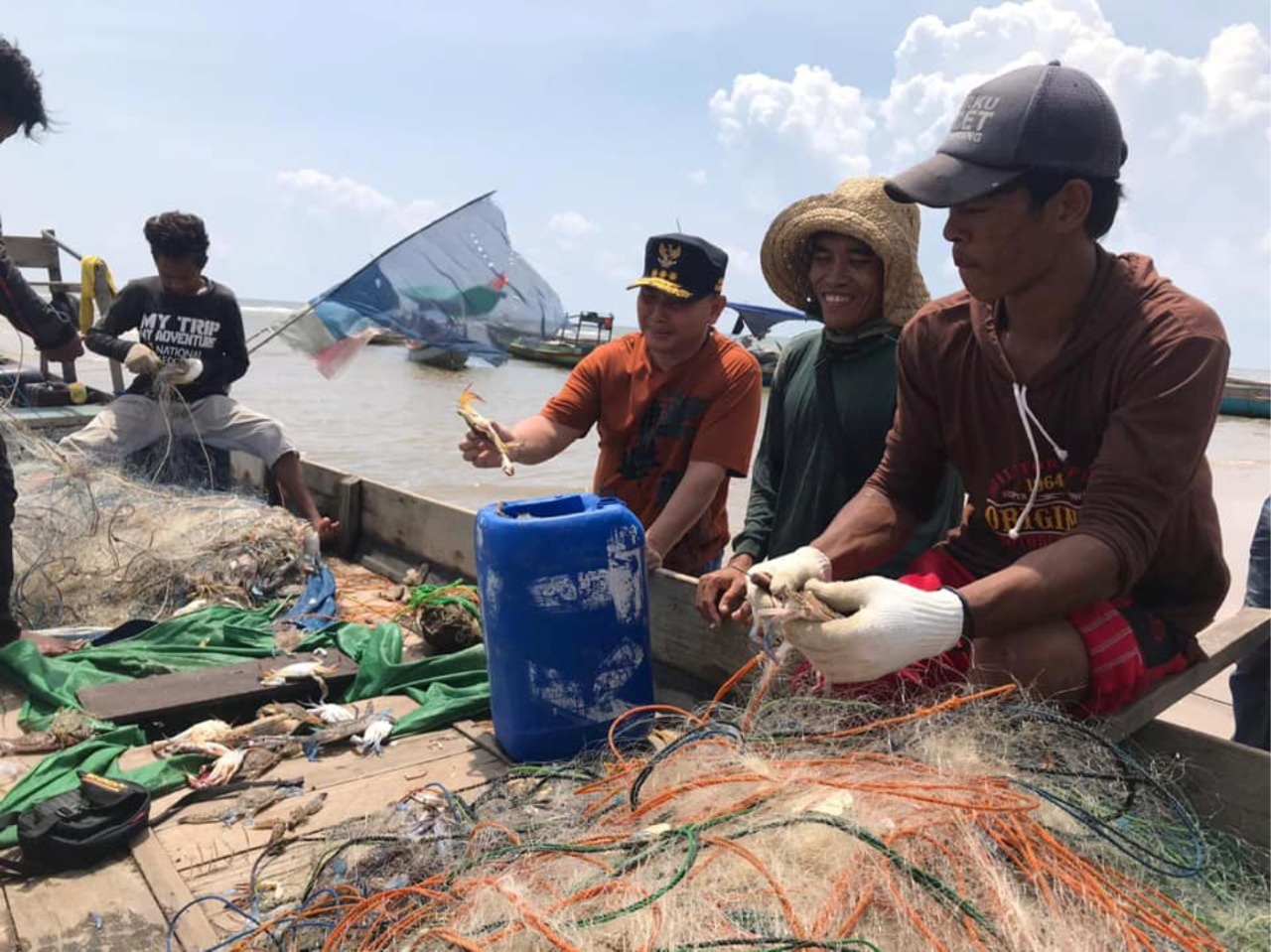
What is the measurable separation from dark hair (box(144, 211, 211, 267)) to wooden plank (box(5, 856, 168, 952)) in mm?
4262

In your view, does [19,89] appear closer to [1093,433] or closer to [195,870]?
[195,870]

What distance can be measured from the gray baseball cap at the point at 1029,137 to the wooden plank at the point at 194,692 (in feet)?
9.20

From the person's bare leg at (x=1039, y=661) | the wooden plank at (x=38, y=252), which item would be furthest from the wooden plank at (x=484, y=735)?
the wooden plank at (x=38, y=252)

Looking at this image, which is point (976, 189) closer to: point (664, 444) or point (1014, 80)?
point (1014, 80)

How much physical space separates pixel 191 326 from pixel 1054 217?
17.3ft

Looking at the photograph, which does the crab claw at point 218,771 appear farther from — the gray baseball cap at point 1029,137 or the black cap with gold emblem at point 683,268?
the gray baseball cap at point 1029,137

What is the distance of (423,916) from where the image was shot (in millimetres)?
1805

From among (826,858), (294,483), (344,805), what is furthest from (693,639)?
(294,483)

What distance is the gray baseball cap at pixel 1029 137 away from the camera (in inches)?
77.2

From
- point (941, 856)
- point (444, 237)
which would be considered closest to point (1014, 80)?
point (941, 856)

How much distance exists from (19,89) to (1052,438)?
390cm

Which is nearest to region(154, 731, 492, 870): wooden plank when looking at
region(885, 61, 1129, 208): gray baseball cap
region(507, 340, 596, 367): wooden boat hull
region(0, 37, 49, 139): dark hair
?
region(885, 61, 1129, 208): gray baseball cap

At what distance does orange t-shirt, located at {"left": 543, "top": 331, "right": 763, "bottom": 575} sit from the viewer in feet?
11.5

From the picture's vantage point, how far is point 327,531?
5.74 m
